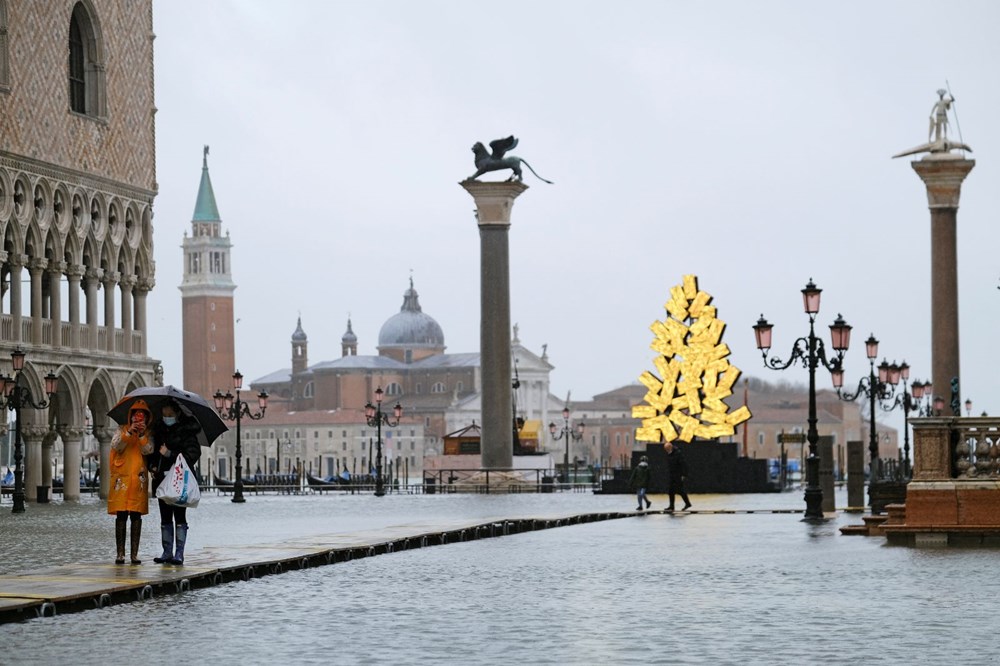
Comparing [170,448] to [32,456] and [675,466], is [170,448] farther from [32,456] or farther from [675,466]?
[32,456]

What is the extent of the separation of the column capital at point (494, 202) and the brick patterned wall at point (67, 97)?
31.3 ft

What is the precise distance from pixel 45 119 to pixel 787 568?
3914 centimetres

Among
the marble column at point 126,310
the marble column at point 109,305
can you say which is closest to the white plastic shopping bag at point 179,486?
the marble column at point 109,305

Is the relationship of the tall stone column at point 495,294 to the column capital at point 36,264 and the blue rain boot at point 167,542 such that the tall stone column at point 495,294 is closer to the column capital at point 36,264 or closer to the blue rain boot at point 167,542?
the column capital at point 36,264

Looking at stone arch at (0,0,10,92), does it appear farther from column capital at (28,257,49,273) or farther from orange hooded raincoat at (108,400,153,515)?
orange hooded raincoat at (108,400,153,515)

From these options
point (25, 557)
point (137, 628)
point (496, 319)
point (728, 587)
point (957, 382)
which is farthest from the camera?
point (496, 319)

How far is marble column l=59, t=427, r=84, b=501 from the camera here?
184ft

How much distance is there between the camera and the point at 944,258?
53562 millimetres

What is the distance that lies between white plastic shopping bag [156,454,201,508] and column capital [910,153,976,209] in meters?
39.1

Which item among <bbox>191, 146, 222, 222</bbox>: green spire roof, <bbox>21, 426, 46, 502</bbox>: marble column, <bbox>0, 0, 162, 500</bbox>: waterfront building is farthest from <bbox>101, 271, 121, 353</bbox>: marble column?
<bbox>191, 146, 222, 222</bbox>: green spire roof

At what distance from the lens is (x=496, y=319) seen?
201 feet

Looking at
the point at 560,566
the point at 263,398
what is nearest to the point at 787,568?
the point at 560,566

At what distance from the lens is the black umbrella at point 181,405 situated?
1847cm

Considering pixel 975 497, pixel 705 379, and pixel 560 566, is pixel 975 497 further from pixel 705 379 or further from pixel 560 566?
pixel 705 379
